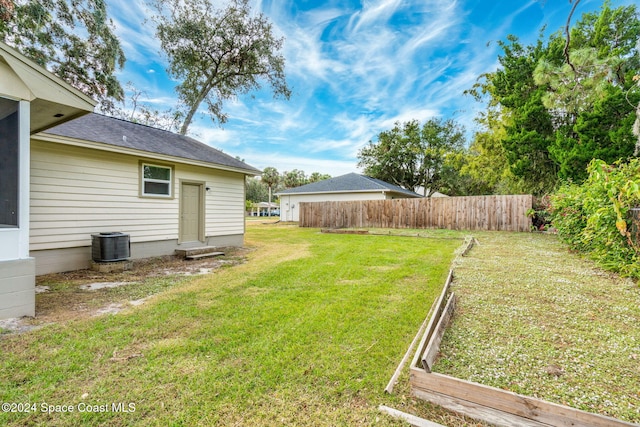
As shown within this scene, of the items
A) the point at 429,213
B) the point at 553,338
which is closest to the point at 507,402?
the point at 553,338

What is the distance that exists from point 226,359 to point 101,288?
344 centimetres

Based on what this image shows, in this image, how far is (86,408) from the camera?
5.97ft

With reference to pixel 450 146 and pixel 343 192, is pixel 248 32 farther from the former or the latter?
pixel 450 146

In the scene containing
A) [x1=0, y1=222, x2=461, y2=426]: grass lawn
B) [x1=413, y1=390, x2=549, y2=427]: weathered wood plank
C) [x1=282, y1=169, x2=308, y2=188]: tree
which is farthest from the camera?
[x1=282, y1=169, x2=308, y2=188]: tree

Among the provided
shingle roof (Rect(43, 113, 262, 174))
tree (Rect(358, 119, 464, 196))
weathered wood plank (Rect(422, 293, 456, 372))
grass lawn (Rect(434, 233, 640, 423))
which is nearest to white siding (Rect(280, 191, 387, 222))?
tree (Rect(358, 119, 464, 196))

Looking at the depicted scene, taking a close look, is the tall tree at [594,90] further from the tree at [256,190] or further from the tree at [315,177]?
the tree at [256,190]

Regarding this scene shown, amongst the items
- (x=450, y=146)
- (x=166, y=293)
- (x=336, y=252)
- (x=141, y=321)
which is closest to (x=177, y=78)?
(x=336, y=252)

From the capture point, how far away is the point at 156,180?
706 cm

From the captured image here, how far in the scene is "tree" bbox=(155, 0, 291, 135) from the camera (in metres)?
13.0

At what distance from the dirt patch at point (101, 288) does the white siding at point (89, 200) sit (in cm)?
78

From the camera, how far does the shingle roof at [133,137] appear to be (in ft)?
18.9

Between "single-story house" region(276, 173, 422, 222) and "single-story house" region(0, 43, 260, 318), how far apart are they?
10929 millimetres

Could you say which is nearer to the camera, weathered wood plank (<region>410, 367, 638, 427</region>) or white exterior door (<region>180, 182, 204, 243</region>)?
weathered wood plank (<region>410, 367, 638, 427</region>)

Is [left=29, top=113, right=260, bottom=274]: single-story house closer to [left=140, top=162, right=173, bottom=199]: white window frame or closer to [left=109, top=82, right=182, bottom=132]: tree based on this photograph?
[left=140, top=162, right=173, bottom=199]: white window frame
